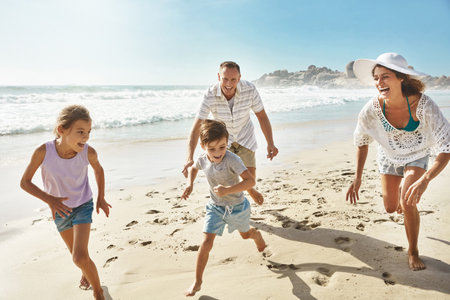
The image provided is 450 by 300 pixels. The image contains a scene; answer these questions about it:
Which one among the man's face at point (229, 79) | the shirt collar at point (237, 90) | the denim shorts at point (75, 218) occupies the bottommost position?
the denim shorts at point (75, 218)

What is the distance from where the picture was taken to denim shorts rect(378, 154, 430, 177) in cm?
298

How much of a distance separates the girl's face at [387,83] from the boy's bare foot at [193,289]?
225 cm

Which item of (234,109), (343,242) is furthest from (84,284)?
(343,242)

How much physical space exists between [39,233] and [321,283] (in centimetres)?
318

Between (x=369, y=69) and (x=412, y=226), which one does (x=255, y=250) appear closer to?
(x=412, y=226)

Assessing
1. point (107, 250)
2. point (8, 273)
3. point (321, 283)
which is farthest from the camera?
point (107, 250)

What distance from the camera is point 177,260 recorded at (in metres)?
3.21

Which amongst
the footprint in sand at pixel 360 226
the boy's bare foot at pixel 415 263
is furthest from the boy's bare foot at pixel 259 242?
the boy's bare foot at pixel 415 263

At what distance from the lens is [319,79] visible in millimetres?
91875

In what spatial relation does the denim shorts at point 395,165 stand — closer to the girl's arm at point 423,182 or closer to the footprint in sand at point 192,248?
the girl's arm at point 423,182

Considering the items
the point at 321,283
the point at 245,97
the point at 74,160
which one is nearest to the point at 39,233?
the point at 74,160

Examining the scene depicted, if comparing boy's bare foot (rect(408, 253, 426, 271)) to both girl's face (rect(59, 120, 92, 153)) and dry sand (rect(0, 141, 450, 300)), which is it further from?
girl's face (rect(59, 120, 92, 153))

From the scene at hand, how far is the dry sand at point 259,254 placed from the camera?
264cm

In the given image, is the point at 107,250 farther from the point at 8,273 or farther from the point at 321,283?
the point at 321,283
